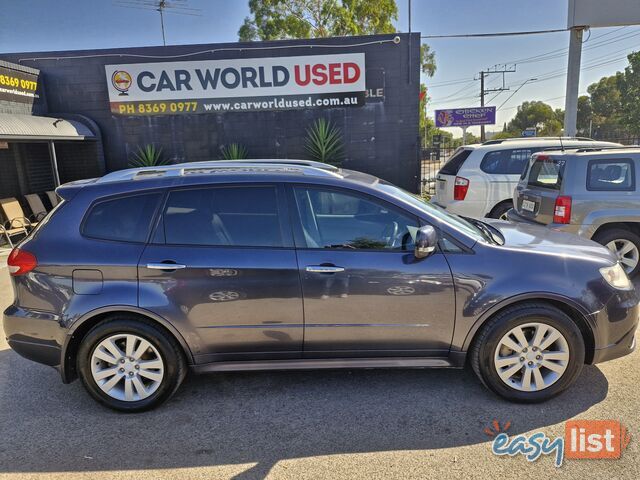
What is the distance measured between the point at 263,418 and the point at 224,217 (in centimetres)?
141

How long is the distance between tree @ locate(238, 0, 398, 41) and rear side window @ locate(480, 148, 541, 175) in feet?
67.6

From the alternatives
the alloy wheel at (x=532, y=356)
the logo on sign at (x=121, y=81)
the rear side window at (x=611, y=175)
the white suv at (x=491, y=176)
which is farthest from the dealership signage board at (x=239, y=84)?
the alloy wheel at (x=532, y=356)

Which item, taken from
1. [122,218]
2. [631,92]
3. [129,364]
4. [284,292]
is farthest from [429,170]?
[631,92]

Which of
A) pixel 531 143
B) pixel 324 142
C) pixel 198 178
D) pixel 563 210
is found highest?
pixel 324 142

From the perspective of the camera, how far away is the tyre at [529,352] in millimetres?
3117

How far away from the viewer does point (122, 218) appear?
326 centimetres

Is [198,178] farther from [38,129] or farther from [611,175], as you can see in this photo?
[38,129]

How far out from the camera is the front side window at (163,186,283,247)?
322cm

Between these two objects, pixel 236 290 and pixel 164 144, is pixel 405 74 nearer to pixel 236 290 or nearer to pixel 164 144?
pixel 164 144

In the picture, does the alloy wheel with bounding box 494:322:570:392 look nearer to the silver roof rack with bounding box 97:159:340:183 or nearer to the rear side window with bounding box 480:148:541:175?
the silver roof rack with bounding box 97:159:340:183

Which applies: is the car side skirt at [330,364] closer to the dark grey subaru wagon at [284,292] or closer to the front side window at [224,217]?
the dark grey subaru wagon at [284,292]

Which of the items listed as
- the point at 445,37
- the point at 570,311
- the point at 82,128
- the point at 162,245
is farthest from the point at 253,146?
the point at 570,311

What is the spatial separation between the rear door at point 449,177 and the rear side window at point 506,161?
363 millimetres

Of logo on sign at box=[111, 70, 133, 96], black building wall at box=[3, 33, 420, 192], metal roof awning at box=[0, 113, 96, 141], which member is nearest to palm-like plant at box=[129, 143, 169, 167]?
black building wall at box=[3, 33, 420, 192]
